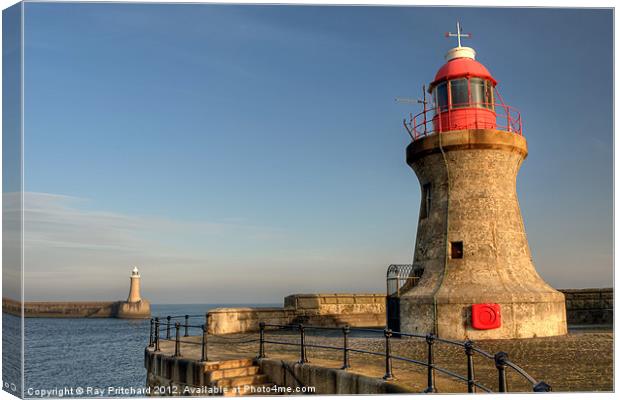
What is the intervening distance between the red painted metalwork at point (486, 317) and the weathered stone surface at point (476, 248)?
11 cm

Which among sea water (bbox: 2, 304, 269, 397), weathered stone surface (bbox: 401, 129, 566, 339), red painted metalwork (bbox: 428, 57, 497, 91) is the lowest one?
sea water (bbox: 2, 304, 269, 397)

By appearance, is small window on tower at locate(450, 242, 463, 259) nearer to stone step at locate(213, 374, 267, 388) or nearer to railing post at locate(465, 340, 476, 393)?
stone step at locate(213, 374, 267, 388)

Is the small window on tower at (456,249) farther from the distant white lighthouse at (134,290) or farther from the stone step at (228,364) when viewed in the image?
the distant white lighthouse at (134,290)

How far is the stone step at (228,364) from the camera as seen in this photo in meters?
10.1

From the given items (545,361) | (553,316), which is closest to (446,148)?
(553,316)

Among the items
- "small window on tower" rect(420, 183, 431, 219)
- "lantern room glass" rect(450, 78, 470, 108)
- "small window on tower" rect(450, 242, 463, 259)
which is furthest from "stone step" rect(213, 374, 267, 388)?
"lantern room glass" rect(450, 78, 470, 108)

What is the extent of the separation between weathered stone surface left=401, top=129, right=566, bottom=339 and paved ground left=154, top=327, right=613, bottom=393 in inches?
23.2

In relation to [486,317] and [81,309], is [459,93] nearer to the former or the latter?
[486,317]

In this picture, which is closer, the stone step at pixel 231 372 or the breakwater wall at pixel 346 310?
the stone step at pixel 231 372

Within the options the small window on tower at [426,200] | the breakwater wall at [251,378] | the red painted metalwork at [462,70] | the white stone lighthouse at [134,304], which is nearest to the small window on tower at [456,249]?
the small window on tower at [426,200]

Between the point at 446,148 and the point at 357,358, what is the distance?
6000 mm

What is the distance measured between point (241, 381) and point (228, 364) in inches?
17.5

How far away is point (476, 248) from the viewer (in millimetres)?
14039

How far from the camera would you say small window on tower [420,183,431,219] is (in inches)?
597
